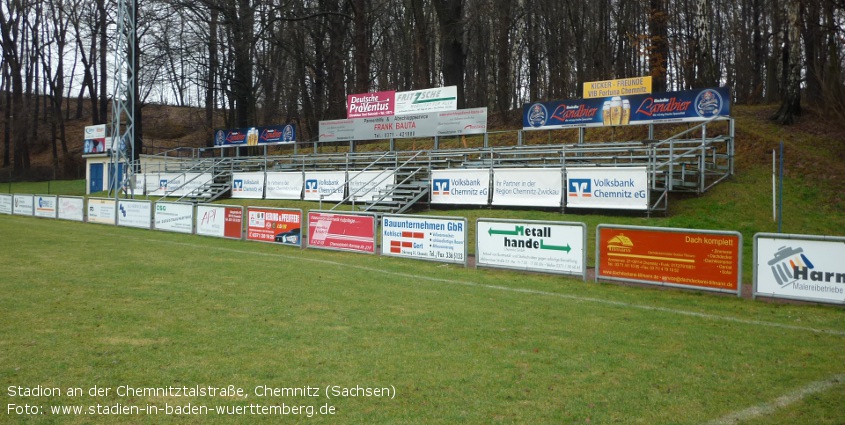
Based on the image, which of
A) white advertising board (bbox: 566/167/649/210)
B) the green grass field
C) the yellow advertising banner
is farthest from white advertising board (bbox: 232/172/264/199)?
the green grass field

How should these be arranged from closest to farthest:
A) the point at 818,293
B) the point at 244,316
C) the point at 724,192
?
the point at 244,316 < the point at 818,293 < the point at 724,192

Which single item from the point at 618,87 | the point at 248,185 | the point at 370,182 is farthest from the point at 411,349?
the point at 248,185

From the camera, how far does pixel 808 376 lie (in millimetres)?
7062

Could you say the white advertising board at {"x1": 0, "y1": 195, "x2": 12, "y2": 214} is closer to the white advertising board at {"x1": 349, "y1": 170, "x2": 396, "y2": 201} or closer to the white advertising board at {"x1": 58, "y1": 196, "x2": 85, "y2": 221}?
the white advertising board at {"x1": 58, "y1": 196, "x2": 85, "y2": 221}

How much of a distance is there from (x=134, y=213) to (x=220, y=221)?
289 inches

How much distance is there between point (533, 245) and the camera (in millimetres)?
14773

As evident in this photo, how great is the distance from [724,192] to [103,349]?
66.3 feet

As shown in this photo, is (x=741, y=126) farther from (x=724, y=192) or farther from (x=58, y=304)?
(x=58, y=304)

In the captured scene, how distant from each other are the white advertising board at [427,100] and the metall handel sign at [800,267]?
2111 centimetres

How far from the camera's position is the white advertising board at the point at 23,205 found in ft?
119

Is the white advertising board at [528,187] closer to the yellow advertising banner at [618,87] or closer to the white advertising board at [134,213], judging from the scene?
the yellow advertising banner at [618,87]

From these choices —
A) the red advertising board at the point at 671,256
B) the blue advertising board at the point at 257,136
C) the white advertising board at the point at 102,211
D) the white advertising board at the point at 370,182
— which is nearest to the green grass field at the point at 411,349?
the red advertising board at the point at 671,256

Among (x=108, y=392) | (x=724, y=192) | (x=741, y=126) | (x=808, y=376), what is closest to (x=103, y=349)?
(x=108, y=392)

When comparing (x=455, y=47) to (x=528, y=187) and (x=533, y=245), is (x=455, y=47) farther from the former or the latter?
(x=533, y=245)
